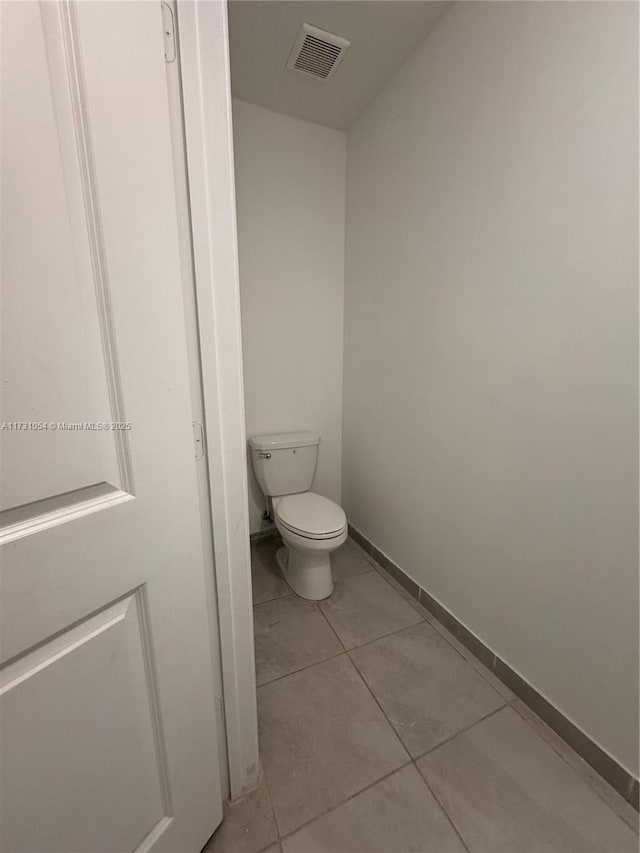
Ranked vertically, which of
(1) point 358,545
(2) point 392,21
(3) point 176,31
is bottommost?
(1) point 358,545

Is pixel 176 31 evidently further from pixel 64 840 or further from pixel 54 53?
pixel 64 840

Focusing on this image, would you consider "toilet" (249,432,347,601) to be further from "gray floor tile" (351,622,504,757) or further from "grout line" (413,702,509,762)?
"grout line" (413,702,509,762)

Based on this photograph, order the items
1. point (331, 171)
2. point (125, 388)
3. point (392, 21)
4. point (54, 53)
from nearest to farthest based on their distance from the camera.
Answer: point (54, 53) < point (125, 388) < point (392, 21) < point (331, 171)

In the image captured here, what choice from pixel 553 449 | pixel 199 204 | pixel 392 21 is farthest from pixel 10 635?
pixel 392 21

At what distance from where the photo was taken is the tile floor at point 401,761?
0.91 meters

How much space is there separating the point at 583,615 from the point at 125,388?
54.3 inches

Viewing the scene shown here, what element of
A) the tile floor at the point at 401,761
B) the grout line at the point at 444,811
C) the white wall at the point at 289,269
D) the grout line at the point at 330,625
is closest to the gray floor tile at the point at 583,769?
the tile floor at the point at 401,761

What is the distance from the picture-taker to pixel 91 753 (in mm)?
604

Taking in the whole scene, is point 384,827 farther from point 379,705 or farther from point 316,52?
point 316,52

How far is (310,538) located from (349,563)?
1.88 ft

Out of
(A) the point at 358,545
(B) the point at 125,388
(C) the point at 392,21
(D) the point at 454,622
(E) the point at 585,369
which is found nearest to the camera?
(B) the point at 125,388

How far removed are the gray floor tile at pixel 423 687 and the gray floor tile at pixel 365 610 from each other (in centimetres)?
5

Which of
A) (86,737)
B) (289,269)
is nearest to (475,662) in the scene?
(86,737)

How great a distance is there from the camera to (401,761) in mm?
1073
